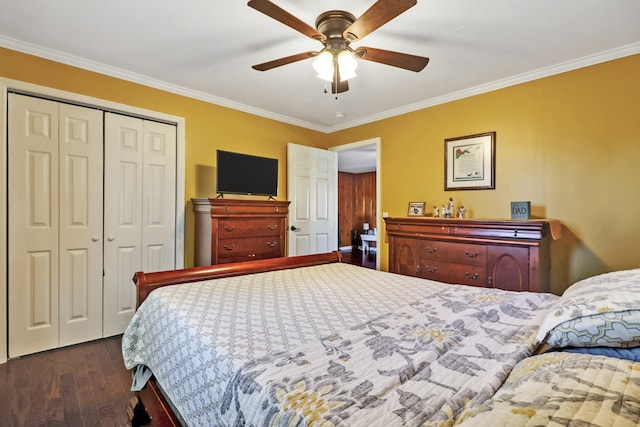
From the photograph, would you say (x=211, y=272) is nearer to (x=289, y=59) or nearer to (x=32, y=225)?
(x=289, y=59)

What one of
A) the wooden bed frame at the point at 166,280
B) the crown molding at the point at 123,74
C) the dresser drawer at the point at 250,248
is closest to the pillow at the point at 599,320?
the wooden bed frame at the point at 166,280

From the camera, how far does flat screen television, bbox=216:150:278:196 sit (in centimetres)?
336

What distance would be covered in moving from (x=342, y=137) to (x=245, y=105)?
4.98ft

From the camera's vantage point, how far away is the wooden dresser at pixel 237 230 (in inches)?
122

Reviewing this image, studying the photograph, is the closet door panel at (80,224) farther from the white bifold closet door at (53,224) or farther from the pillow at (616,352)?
the pillow at (616,352)

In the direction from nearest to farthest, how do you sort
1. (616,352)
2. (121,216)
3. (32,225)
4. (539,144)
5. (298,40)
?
(616,352) < (298,40) < (32,225) < (539,144) < (121,216)

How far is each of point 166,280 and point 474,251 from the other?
8.08ft

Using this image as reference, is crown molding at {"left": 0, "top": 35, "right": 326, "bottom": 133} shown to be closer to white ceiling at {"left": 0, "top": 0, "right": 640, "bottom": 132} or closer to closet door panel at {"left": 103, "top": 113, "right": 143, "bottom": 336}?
white ceiling at {"left": 0, "top": 0, "right": 640, "bottom": 132}

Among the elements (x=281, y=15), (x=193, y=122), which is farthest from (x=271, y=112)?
(x=281, y=15)

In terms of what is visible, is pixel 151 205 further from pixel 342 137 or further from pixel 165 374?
pixel 342 137

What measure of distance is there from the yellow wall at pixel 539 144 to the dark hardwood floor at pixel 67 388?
1253 mm

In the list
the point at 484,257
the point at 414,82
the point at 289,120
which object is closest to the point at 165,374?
the point at 484,257

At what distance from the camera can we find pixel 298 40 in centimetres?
238

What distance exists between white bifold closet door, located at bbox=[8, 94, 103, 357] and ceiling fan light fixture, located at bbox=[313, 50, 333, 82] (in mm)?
2191
